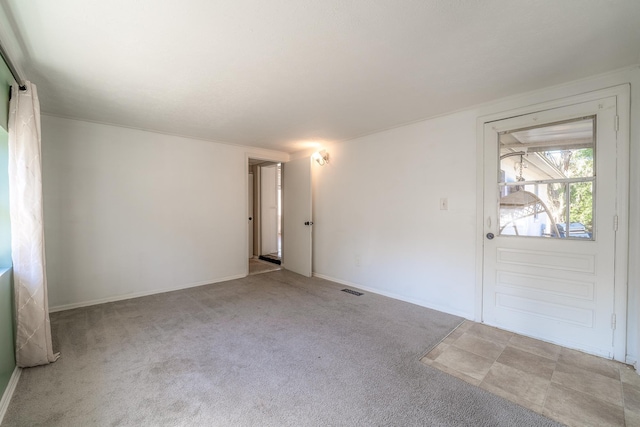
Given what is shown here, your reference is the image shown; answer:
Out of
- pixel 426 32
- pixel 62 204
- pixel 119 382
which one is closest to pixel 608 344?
pixel 426 32

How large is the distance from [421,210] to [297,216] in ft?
7.50

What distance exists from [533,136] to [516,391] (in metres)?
2.18

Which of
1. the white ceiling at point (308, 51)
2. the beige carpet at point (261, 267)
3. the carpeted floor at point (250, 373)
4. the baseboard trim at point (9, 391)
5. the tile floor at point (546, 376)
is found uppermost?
the white ceiling at point (308, 51)

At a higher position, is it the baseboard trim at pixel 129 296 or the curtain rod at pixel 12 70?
the curtain rod at pixel 12 70

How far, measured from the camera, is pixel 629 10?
1480mm

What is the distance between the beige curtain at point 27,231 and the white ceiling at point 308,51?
1.43ft

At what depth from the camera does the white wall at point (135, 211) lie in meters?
3.16

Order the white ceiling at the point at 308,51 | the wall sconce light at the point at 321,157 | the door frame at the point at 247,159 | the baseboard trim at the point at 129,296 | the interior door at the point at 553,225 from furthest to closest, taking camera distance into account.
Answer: the door frame at the point at 247,159 < the wall sconce light at the point at 321,157 < the baseboard trim at the point at 129,296 < the interior door at the point at 553,225 < the white ceiling at the point at 308,51

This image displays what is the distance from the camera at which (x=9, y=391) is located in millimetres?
1717

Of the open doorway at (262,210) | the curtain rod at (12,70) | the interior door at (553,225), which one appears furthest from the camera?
the open doorway at (262,210)

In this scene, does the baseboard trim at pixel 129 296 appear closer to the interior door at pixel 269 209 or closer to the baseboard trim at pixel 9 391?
the baseboard trim at pixel 9 391

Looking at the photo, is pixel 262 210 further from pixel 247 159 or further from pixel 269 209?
pixel 247 159

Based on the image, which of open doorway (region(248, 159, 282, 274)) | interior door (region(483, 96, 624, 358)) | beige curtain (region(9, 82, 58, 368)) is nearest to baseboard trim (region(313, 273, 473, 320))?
interior door (region(483, 96, 624, 358))

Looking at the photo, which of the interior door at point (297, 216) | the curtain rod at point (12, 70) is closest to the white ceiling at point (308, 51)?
the curtain rod at point (12, 70)
